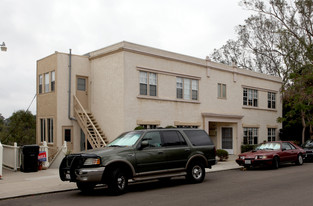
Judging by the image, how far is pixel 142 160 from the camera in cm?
1030

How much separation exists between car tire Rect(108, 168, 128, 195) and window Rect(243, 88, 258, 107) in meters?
19.6

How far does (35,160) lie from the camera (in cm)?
1495

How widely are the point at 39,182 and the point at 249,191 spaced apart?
7.29 meters

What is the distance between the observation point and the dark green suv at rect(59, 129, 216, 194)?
9.49m

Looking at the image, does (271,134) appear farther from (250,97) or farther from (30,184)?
(30,184)

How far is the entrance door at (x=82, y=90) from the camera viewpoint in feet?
68.1

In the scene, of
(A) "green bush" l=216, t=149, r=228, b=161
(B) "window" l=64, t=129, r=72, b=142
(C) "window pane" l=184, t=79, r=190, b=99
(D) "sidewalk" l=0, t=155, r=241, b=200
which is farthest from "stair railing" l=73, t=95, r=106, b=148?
(A) "green bush" l=216, t=149, r=228, b=161

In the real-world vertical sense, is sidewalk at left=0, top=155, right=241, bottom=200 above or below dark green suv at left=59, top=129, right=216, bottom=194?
below

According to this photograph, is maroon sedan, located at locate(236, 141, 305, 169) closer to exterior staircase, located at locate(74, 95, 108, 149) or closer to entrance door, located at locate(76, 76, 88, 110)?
exterior staircase, located at locate(74, 95, 108, 149)

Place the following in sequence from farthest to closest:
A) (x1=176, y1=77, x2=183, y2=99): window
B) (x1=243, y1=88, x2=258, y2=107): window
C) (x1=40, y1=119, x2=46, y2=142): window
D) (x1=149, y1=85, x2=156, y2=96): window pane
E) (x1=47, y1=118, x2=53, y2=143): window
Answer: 1. (x1=243, y1=88, x2=258, y2=107): window
2. (x1=176, y1=77, x2=183, y2=99): window
3. (x1=40, y1=119, x2=46, y2=142): window
4. (x1=47, y1=118, x2=53, y2=143): window
5. (x1=149, y1=85, x2=156, y2=96): window pane

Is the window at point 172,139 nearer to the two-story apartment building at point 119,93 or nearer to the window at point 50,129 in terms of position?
the two-story apartment building at point 119,93

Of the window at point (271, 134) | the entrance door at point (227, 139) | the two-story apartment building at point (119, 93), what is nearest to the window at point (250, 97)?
the entrance door at point (227, 139)

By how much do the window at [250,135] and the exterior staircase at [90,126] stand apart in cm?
1275

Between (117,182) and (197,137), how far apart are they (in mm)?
3786
